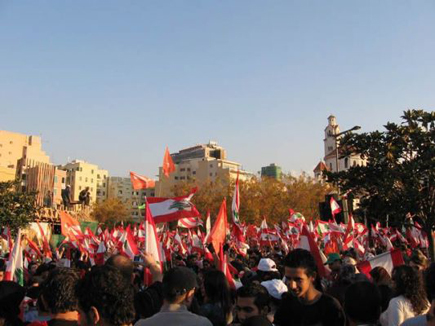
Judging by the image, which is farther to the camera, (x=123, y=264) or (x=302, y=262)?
(x=123, y=264)

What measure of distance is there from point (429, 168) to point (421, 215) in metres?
1.38

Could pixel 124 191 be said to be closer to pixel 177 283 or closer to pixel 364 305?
pixel 177 283

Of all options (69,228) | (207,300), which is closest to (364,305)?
(207,300)

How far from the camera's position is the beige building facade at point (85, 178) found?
12369cm

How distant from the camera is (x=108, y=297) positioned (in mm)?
2797

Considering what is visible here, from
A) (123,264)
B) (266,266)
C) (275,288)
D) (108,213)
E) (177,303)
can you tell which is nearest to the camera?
(177,303)

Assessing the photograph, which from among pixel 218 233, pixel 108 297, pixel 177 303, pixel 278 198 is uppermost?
pixel 278 198

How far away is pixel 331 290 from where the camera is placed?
548cm

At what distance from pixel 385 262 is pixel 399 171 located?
22.2ft

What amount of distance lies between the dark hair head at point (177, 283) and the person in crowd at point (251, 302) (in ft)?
1.96

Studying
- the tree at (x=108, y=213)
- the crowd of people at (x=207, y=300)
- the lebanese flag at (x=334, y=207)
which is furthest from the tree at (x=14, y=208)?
the tree at (x=108, y=213)

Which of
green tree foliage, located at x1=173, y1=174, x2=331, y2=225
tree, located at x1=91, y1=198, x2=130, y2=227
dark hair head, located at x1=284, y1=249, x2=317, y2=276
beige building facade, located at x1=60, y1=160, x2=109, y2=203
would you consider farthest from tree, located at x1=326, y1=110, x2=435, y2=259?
beige building facade, located at x1=60, y1=160, x2=109, y2=203

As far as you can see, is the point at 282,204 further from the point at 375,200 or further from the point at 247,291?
the point at 247,291

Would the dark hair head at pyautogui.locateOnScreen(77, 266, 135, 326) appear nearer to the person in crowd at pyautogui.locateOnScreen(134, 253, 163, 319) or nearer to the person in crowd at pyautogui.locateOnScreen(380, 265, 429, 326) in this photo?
the person in crowd at pyautogui.locateOnScreen(134, 253, 163, 319)
